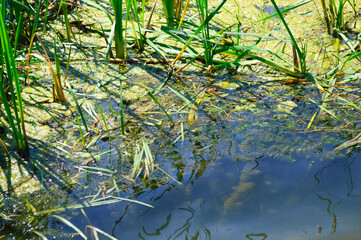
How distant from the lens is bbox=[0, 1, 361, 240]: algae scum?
1.27 meters

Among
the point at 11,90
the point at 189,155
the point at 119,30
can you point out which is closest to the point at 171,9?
the point at 119,30

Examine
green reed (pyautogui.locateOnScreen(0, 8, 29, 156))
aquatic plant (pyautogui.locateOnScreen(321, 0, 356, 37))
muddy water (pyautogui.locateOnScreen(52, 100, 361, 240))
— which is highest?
aquatic plant (pyautogui.locateOnScreen(321, 0, 356, 37))

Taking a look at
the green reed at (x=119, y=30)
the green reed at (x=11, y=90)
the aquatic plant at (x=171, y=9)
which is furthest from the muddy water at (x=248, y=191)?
the aquatic plant at (x=171, y=9)

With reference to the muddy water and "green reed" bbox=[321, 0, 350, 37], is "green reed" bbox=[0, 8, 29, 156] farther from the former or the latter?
"green reed" bbox=[321, 0, 350, 37]

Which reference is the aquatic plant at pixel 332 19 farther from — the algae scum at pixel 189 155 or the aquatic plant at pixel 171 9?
the aquatic plant at pixel 171 9

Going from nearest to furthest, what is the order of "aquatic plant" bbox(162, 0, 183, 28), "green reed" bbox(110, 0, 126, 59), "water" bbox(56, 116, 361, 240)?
"water" bbox(56, 116, 361, 240) → "green reed" bbox(110, 0, 126, 59) → "aquatic plant" bbox(162, 0, 183, 28)

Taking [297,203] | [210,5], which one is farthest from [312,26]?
[297,203]

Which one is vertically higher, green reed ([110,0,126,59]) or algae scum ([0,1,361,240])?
green reed ([110,0,126,59])

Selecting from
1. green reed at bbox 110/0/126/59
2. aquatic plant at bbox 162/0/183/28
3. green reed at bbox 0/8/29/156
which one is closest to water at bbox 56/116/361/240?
green reed at bbox 0/8/29/156

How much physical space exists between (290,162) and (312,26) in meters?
1.29

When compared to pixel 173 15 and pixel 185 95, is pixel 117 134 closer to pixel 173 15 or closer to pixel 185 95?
pixel 185 95

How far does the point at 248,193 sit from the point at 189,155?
0.30m

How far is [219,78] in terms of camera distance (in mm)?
2021

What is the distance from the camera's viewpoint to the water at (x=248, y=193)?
4.05 feet
